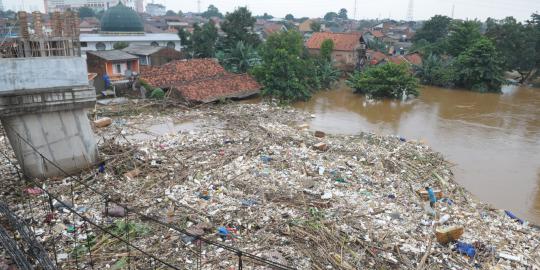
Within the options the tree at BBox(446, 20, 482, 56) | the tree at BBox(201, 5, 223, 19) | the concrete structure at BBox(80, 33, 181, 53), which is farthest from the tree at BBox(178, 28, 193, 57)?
the tree at BBox(201, 5, 223, 19)

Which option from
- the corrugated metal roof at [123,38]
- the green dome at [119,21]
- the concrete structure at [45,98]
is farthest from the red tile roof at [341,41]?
the concrete structure at [45,98]

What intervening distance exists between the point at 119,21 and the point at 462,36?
94.3 ft

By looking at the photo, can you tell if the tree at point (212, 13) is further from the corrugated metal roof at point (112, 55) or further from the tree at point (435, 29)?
the corrugated metal roof at point (112, 55)

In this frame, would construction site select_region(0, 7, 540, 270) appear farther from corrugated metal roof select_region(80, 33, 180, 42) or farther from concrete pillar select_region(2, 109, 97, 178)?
corrugated metal roof select_region(80, 33, 180, 42)

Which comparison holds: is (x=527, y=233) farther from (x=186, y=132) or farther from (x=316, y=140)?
(x=186, y=132)

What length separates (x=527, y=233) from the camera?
24.0 ft

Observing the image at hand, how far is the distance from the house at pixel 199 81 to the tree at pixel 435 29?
1135 inches

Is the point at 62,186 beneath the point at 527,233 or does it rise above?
above

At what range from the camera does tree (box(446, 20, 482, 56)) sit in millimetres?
29141

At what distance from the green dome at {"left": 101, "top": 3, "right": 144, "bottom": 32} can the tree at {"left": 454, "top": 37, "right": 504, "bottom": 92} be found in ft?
87.8

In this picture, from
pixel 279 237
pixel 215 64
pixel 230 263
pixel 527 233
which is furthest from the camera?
pixel 215 64

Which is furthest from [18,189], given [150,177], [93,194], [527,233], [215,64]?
[215,64]

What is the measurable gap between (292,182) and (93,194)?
420 cm

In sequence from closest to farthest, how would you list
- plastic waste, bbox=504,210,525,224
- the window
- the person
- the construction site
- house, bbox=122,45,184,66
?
the construction site → plastic waste, bbox=504,210,525,224 → the person → house, bbox=122,45,184,66 → the window
